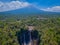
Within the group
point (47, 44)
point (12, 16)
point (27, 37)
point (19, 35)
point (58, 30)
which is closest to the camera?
point (47, 44)

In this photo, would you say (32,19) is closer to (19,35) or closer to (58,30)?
(19,35)

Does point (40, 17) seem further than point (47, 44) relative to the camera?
Yes

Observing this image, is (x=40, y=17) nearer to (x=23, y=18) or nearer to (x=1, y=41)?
(x=23, y=18)

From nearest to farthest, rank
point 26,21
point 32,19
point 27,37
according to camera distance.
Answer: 1. point 27,37
2. point 26,21
3. point 32,19

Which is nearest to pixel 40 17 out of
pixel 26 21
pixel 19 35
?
pixel 26 21

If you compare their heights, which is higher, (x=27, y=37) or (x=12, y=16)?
(x=12, y=16)

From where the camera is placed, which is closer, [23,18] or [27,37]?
[27,37]

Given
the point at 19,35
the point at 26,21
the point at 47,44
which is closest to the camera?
the point at 47,44

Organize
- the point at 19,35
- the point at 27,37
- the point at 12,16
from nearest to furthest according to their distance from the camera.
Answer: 1. the point at 19,35
2. the point at 27,37
3. the point at 12,16

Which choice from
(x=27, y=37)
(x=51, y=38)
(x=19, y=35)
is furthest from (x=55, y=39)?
(x=27, y=37)
